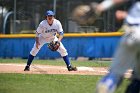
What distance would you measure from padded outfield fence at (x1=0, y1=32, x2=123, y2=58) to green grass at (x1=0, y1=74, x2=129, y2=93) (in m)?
7.90

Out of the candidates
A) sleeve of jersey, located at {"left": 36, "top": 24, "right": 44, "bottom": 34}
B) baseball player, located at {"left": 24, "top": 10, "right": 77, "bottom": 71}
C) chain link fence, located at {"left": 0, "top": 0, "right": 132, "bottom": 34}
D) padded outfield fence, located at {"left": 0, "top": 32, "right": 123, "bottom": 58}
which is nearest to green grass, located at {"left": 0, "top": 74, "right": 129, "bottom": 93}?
baseball player, located at {"left": 24, "top": 10, "right": 77, "bottom": 71}

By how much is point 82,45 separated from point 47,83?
984 cm

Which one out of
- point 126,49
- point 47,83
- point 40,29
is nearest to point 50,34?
point 40,29

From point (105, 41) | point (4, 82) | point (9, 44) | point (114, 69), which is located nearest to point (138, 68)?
point (114, 69)

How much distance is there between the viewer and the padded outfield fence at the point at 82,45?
19.0 m

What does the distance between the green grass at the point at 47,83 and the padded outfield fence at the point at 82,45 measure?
7.90 meters

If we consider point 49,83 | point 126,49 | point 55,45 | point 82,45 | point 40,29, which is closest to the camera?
point 126,49

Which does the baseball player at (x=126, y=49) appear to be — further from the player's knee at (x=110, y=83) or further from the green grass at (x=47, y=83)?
the green grass at (x=47, y=83)

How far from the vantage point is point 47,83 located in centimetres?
962

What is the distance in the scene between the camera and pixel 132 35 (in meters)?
5.16

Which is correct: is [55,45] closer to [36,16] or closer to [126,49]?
[126,49]

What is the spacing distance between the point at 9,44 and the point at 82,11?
1575 cm

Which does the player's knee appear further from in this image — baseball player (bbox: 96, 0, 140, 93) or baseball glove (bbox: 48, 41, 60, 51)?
baseball glove (bbox: 48, 41, 60, 51)

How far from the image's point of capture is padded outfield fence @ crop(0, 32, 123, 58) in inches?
747
